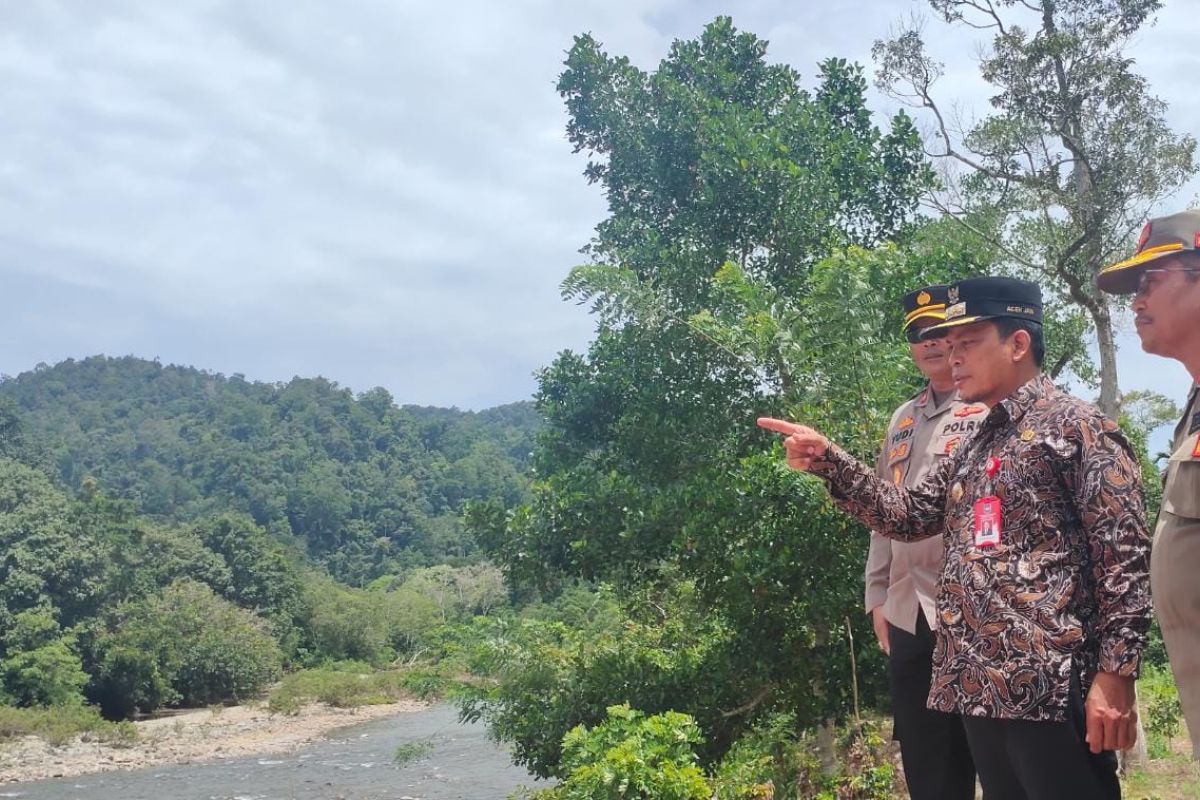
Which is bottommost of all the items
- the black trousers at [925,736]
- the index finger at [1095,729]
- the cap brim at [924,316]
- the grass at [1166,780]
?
the grass at [1166,780]

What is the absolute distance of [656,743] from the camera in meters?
4.89

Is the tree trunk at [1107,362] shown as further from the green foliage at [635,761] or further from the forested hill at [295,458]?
the forested hill at [295,458]

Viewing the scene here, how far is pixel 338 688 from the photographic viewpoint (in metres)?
29.4

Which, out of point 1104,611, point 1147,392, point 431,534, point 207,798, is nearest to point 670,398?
point 1104,611

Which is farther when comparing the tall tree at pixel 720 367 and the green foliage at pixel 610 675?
the green foliage at pixel 610 675

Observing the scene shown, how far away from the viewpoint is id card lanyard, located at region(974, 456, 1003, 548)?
6.02ft

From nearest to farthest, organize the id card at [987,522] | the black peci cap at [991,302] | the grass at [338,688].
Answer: the id card at [987,522]
the black peci cap at [991,302]
the grass at [338,688]

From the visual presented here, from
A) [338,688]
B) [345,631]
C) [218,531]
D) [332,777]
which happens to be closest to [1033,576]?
[332,777]

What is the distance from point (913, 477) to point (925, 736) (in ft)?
Answer: 2.00

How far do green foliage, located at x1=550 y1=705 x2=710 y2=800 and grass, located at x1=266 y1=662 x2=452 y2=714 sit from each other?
22.5m

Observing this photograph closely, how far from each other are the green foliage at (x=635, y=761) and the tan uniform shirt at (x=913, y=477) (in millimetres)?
2323

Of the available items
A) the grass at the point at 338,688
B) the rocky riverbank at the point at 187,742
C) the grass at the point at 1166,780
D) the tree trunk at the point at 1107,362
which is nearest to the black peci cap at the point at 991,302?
the grass at the point at 1166,780

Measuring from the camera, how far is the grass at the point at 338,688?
27.8m

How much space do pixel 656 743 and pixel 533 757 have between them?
79.6 inches
